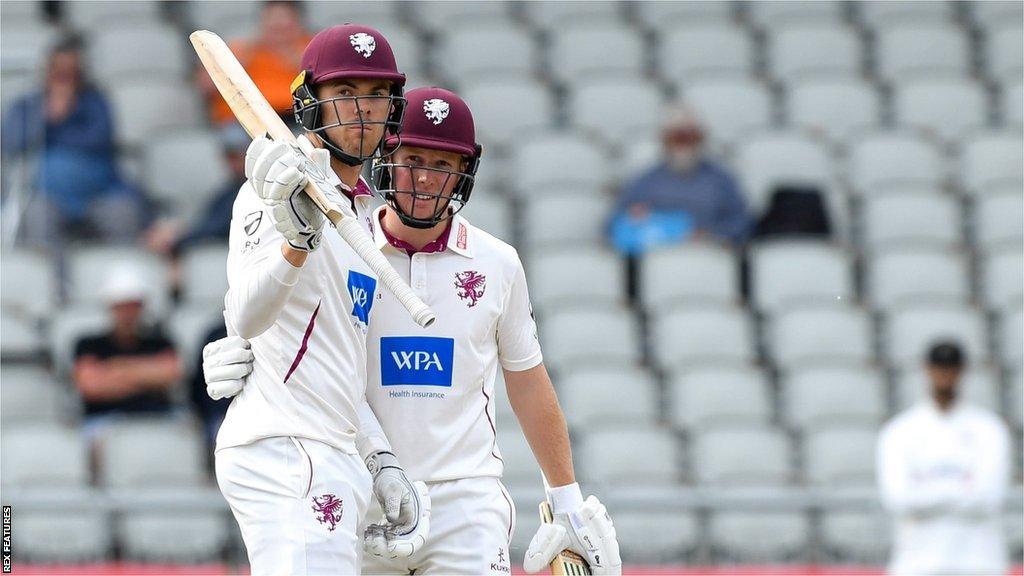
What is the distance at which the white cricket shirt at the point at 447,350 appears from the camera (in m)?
4.95

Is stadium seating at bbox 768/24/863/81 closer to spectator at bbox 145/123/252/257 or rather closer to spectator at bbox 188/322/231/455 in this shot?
spectator at bbox 145/123/252/257

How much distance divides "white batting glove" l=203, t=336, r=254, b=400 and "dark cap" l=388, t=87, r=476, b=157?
2.45ft

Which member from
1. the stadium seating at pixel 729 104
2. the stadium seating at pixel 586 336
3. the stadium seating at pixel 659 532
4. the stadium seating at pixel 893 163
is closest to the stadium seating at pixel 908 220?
the stadium seating at pixel 893 163

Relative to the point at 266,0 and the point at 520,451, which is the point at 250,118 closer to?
the point at 520,451

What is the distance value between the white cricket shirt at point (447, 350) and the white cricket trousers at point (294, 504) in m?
0.44

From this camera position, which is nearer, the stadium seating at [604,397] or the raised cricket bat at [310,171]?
the raised cricket bat at [310,171]

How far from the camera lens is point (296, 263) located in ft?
14.1

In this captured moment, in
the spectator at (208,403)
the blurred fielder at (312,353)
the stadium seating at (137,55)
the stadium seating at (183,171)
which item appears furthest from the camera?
the stadium seating at (137,55)

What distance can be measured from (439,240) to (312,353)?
707mm

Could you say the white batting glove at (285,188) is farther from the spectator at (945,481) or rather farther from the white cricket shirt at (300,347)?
the spectator at (945,481)

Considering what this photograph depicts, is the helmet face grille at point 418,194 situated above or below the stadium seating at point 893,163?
below

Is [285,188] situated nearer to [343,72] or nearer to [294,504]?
[343,72]

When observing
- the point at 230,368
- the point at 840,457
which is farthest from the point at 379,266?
the point at 840,457

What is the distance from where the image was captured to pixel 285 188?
4160 mm
